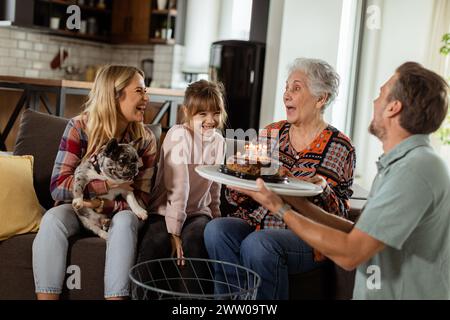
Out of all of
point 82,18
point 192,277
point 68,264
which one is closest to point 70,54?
point 82,18

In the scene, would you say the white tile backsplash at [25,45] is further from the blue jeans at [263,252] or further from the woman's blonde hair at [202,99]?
the blue jeans at [263,252]

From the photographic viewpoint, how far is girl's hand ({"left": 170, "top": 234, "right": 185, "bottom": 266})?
2.24 m

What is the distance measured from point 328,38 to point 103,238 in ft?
13.2

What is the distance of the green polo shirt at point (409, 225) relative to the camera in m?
1.44

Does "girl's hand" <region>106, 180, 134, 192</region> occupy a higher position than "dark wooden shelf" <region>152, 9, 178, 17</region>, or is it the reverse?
"dark wooden shelf" <region>152, 9, 178, 17</region>

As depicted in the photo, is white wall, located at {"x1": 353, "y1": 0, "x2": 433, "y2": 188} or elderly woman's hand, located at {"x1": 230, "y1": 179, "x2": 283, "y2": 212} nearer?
elderly woman's hand, located at {"x1": 230, "y1": 179, "x2": 283, "y2": 212}

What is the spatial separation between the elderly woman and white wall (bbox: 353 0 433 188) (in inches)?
117

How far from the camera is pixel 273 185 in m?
1.78

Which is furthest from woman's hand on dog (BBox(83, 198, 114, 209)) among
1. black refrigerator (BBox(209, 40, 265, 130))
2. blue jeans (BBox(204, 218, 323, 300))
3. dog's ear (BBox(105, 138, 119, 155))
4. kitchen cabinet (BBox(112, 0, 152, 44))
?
kitchen cabinet (BBox(112, 0, 152, 44))

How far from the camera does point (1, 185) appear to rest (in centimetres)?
232

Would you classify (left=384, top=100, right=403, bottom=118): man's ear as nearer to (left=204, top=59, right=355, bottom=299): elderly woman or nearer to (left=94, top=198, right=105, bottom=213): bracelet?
(left=204, top=59, right=355, bottom=299): elderly woman

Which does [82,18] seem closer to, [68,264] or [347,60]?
[347,60]

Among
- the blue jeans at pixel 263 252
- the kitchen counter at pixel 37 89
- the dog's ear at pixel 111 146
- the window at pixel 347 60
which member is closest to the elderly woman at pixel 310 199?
the blue jeans at pixel 263 252

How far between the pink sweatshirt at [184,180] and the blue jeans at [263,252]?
176 mm
